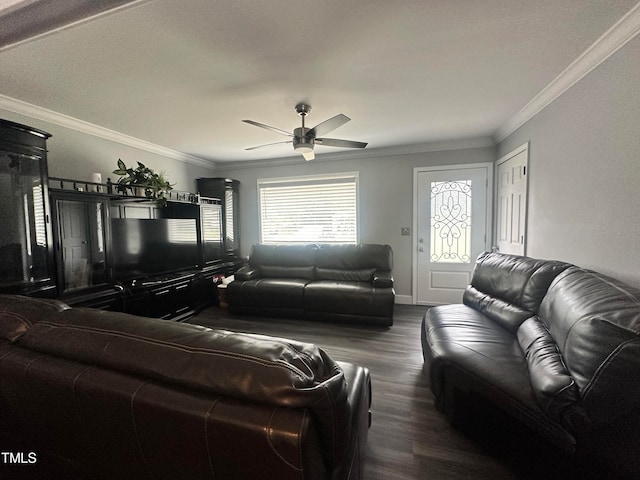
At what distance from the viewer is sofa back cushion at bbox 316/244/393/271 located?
407 centimetres

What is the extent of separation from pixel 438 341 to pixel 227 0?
8.02 ft

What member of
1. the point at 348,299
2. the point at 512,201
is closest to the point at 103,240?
the point at 348,299

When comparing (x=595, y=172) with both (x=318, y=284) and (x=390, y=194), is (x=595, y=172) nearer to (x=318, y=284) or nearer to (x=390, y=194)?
(x=390, y=194)

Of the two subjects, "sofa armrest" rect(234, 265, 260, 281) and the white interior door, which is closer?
the white interior door

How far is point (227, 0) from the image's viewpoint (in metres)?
1.40

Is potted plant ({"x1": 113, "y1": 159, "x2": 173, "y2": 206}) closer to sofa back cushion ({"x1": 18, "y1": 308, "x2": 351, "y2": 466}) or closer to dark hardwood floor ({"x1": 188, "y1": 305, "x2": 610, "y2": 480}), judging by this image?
sofa back cushion ({"x1": 18, "y1": 308, "x2": 351, "y2": 466})

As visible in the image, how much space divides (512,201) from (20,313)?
419cm

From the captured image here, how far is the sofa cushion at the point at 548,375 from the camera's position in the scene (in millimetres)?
1178

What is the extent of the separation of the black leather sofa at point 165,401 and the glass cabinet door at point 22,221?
1773mm

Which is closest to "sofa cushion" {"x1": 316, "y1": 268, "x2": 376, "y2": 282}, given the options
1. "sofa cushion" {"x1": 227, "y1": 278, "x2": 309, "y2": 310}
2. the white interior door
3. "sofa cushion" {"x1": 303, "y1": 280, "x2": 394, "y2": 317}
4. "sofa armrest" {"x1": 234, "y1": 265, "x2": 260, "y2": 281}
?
"sofa cushion" {"x1": 303, "y1": 280, "x2": 394, "y2": 317}

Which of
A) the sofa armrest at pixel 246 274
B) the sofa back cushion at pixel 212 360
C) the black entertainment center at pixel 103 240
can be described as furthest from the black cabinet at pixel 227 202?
the sofa back cushion at pixel 212 360

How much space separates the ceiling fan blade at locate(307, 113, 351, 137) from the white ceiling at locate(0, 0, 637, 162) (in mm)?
267

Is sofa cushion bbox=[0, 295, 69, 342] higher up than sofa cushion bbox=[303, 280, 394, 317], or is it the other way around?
sofa cushion bbox=[0, 295, 69, 342]

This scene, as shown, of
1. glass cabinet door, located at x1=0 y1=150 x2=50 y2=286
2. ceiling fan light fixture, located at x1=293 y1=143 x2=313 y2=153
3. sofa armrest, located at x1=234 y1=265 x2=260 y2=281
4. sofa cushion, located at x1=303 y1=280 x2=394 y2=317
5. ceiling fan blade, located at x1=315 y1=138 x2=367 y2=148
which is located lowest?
sofa cushion, located at x1=303 y1=280 x2=394 y2=317
